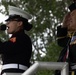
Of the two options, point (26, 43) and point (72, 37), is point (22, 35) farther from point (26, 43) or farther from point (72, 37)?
point (72, 37)

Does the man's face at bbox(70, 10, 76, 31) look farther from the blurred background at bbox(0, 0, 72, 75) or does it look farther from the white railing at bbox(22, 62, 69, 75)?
the blurred background at bbox(0, 0, 72, 75)

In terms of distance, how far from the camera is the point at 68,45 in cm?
334

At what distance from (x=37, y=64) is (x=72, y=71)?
529mm

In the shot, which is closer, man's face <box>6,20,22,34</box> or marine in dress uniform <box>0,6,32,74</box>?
marine in dress uniform <box>0,6,32,74</box>

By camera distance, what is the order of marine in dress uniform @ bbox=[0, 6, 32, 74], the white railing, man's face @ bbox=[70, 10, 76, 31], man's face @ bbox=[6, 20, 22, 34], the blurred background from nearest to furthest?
the white railing < man's face @ bbox=[70, 10, 76, 31] < marine in dress uniform @ bbox=[0, 6, 32, 74] < man's face @ bbox=[6, 20, 22, 34] < the blurred background

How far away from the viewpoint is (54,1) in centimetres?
1077

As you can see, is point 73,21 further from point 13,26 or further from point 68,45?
point 13,26

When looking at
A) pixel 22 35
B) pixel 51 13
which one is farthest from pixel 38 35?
pixel 22 35

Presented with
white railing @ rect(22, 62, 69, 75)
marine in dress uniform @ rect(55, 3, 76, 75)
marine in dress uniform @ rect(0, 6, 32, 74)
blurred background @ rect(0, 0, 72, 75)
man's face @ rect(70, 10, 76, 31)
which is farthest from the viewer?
blurred background @ rect(0, 0, 72, 75)

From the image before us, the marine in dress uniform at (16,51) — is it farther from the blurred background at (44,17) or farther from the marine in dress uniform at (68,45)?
the blurred background at (44,17)

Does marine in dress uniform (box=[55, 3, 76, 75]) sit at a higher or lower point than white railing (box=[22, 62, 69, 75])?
higher

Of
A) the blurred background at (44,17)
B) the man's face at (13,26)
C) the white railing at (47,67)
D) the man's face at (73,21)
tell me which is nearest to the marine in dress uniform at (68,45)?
the man's face at (73,21)

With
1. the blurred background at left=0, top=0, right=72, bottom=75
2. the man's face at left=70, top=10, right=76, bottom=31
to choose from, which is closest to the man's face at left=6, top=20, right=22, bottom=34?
the man's face at left=70, top=10, right=76, bottom=31

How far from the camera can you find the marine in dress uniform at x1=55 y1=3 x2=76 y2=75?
3113 mm
